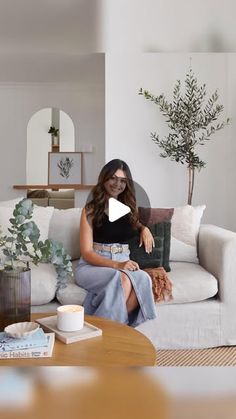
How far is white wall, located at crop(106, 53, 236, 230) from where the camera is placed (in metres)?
2.92

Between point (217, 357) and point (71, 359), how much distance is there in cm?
91

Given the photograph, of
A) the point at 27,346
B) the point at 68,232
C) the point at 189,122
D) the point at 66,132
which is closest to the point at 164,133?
the point at 189,122

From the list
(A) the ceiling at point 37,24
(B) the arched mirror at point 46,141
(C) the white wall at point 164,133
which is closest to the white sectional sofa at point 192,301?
(A) the ceiling at point 37,24

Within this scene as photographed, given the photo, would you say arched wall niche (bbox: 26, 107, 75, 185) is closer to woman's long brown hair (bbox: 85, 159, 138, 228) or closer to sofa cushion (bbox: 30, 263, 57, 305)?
sofa cushion (bbox: 30, 263, 57, 305)

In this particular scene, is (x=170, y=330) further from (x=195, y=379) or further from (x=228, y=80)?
(x=228, y=80)

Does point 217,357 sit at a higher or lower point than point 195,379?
lower

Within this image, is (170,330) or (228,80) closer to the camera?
(170,330)

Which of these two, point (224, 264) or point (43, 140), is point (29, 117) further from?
point (224, 264)

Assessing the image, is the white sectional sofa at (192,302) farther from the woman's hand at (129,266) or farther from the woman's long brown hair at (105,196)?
the woman's long brown hair at (105,196)

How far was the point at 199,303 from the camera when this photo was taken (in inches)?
67.6

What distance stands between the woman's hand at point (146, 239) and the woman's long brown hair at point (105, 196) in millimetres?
127

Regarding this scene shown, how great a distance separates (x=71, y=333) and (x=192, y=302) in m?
0.79

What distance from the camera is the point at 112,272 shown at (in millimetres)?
1529

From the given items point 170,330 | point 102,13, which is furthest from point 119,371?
point 170,330
